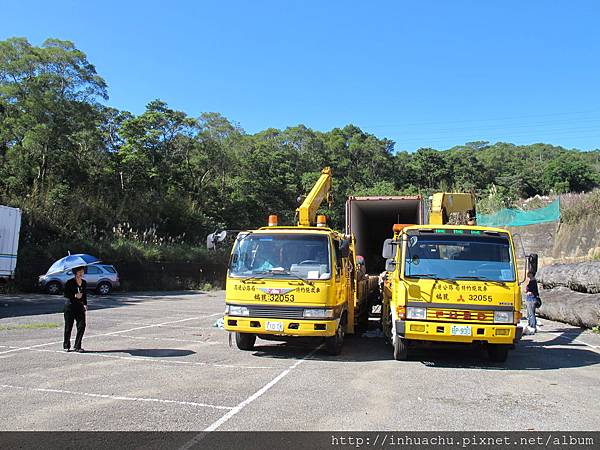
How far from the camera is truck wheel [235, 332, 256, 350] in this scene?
33.8ft

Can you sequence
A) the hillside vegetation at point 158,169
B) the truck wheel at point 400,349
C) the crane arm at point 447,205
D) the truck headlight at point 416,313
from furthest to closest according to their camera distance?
the hillside vegetation at point 158,169
the crane arm at point 447,205
the truck wheel at point 400,349
the truck headlight at point 416,313

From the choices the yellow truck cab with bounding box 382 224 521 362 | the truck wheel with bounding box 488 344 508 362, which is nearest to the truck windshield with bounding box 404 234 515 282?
the yellow truck cab with bounding box 382 224 521 362

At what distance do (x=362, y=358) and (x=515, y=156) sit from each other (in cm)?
7200

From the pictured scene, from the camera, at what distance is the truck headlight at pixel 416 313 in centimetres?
882

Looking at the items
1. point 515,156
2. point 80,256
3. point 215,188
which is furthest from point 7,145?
point 515,156

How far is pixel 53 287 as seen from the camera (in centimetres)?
2439

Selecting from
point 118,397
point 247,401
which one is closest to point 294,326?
point 247,401

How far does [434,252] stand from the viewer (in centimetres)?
945

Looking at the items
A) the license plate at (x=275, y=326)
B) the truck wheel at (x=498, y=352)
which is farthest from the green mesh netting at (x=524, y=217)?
the license plate at (x=275, y=326)

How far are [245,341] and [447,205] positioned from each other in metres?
6.15

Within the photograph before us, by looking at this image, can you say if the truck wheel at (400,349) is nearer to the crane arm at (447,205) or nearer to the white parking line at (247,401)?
the white parking line at (247,401)

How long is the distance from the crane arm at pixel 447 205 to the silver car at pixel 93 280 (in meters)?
17.9

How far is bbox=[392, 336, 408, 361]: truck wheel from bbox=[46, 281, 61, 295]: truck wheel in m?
19.5

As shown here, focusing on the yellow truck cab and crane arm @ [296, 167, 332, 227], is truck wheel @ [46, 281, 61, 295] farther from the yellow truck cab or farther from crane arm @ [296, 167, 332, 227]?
the yellow truck cab
